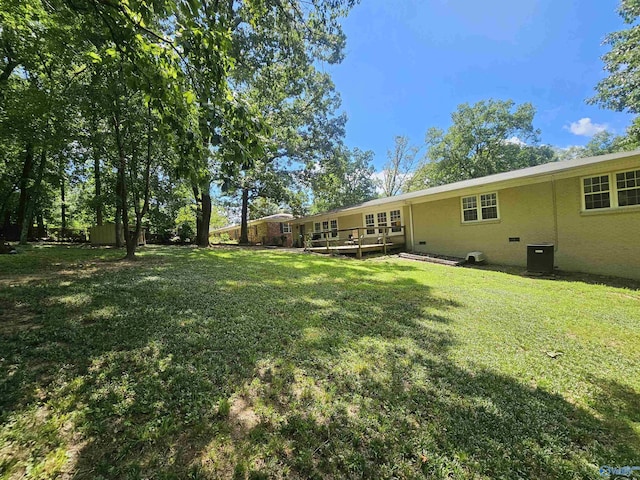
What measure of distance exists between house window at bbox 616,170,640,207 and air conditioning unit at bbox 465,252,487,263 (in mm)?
4001

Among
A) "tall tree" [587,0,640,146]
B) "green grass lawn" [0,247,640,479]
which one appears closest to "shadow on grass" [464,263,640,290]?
"green grass lawn" [0,247,640,479]

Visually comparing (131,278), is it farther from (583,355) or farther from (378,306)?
(583,355)

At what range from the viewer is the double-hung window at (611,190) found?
7.87m

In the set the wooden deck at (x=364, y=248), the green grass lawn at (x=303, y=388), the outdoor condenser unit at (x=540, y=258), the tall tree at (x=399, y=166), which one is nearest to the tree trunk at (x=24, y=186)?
the green grass lawn at (x=303, y=388)

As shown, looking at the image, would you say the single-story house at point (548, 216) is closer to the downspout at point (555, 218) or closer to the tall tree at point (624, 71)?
the downspout at point (555, 218)

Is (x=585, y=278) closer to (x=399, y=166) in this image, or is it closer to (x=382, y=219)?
(x=382, y=219)

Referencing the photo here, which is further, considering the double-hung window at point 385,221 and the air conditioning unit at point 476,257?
the double-hung window at point 385,221

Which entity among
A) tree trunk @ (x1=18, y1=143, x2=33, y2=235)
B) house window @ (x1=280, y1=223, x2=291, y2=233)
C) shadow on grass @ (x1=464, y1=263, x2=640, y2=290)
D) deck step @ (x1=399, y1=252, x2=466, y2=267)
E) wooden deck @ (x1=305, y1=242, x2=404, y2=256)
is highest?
tree trunk @ (x1=18, y1=143, x2=33, y2=235)

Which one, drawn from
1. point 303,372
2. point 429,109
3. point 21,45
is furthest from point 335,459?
point 429,109

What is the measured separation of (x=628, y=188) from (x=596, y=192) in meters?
0.65

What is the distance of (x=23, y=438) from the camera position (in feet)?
5.78

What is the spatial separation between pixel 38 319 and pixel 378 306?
4805mm

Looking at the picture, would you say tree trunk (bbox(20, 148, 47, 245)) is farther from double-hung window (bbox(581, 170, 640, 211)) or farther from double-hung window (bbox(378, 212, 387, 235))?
double-hung window (bbox(581, 170, 640, 211))

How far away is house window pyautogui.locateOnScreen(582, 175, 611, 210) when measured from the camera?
8.27 m
